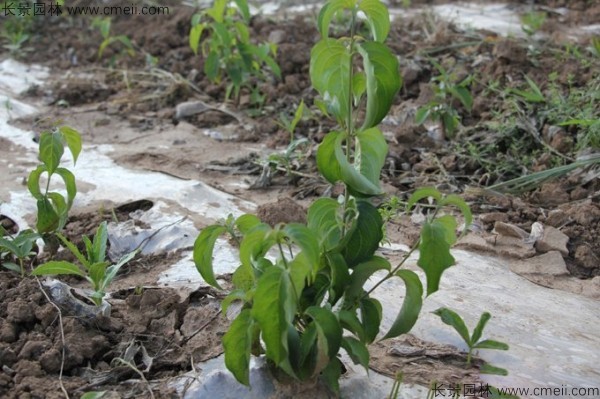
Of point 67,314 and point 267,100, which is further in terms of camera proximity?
point 267,100

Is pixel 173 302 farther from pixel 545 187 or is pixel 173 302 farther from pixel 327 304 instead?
pixel 545 187

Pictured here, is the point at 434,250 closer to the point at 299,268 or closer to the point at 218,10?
the point at 299,268

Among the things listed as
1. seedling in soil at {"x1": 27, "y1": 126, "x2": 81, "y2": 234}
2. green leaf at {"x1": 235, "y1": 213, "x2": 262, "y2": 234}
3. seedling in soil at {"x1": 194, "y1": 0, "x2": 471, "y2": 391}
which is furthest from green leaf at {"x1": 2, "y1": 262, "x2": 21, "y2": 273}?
green leaf at {"x1": 235, "y1": 213, "x2": 262, "y2": 234}

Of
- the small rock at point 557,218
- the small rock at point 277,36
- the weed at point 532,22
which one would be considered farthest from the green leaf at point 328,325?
the small rock at point 277,36

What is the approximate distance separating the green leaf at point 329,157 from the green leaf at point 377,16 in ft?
0.83

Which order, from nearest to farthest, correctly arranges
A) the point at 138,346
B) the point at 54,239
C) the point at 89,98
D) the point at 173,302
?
the point at 138,346
the point at 173,302
the point at 54,239
the point at 89,98

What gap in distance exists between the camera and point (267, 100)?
15.0 ft

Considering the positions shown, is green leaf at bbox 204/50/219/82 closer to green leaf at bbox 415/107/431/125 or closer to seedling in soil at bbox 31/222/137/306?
green leaf at bbox 415/107/431/125

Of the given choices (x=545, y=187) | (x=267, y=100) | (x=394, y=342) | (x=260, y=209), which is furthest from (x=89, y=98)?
(x=394, y=342)

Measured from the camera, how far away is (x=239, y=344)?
1983 millimetres

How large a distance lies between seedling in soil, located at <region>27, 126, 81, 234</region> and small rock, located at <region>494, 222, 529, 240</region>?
145cm

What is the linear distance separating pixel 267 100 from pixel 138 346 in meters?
2.43

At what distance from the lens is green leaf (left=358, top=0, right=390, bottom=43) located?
2039mm

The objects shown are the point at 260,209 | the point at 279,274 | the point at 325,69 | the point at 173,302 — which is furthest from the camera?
the point at 260,209
